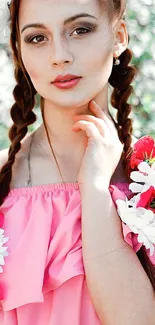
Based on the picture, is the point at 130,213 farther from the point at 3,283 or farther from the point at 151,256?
the point at 3,283

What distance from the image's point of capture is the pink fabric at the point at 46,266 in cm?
218

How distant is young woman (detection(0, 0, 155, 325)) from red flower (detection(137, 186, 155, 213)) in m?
0.07

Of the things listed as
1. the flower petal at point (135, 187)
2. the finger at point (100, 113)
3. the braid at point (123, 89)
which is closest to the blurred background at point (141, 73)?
the braid at point (123, 89)

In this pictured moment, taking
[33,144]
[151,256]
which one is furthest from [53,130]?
[151,256]

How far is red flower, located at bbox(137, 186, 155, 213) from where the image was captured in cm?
221

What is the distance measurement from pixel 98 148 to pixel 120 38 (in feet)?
1.06

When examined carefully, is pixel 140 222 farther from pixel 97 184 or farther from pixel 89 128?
pixel 89 128

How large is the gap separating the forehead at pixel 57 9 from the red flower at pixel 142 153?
359mm

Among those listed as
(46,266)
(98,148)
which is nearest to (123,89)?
(98,148)

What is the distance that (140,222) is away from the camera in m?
2.17

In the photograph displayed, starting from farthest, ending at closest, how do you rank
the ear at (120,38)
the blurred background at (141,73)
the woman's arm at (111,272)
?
1. the blurred background at (141,73)
2. the ear at (120,38)
3. the woman's arm at (111,272)

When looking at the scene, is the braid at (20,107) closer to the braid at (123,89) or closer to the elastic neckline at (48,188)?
the elastic neckline at (48,188)

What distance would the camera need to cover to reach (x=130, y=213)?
7.15ft

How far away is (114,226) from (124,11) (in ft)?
2.02
